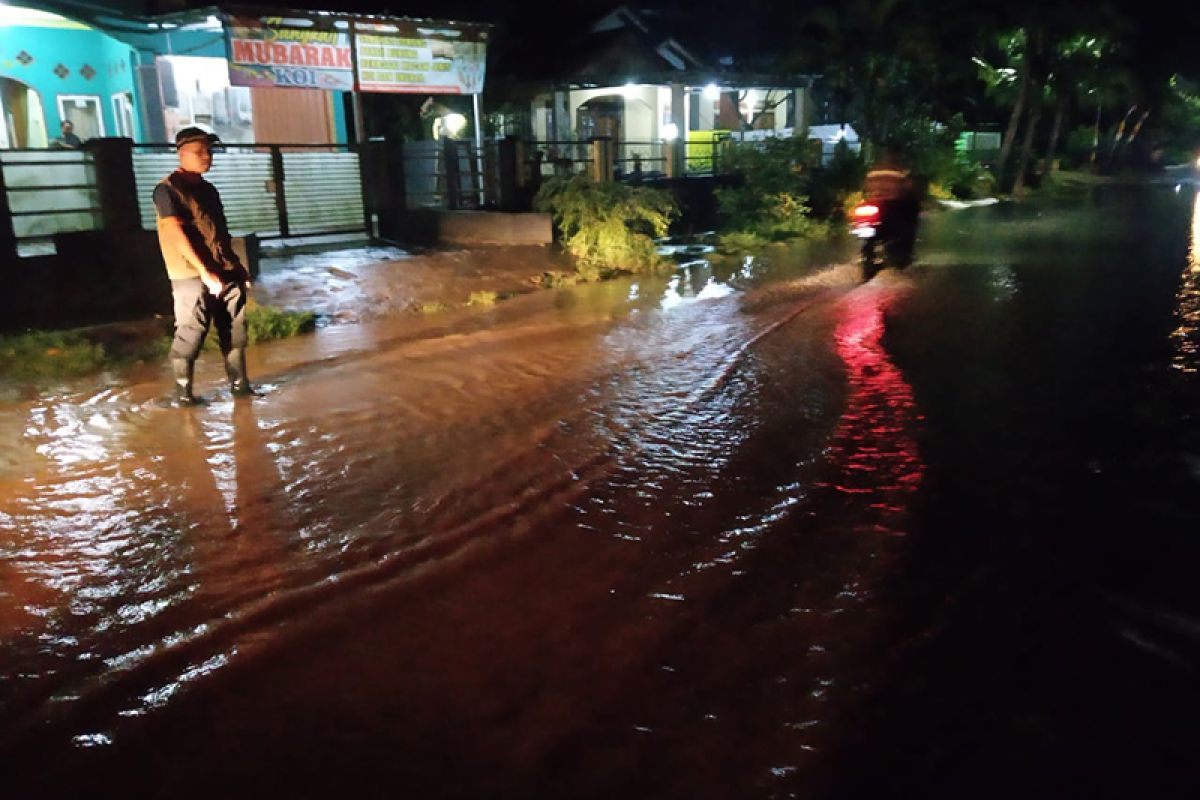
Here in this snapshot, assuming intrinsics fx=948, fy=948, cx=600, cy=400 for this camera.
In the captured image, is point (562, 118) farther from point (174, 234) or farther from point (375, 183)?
point (174, 234)

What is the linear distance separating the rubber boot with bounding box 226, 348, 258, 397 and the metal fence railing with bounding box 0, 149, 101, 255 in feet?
14.3

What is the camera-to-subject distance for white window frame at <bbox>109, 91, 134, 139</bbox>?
1586cm

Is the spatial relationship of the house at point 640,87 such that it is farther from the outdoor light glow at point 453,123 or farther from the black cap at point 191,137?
the black cap at point 191,137

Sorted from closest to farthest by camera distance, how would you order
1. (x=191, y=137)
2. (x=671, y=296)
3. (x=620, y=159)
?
(x=191, y=137)
(x=671, y=296)
(x=620, y=159)

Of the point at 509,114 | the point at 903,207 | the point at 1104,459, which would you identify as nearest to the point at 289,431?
the point at 1104,459

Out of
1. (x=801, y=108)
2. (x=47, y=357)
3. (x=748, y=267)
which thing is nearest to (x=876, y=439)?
(x=47, y=357)

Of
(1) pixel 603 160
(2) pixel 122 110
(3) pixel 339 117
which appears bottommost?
(1) pixel 603 160

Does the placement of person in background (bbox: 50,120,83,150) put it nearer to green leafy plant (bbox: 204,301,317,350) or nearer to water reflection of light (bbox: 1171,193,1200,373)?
green leafy plant (bbox: 204,301,317,350)

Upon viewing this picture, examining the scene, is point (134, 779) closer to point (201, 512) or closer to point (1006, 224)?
point (201, 512)

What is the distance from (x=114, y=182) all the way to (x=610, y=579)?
8.68 m

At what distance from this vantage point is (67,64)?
50.2 ft

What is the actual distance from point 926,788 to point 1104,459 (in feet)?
12.0

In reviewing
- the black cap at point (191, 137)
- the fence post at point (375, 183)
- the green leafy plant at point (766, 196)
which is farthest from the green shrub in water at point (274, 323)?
the green leafy plant at point (766, 196)

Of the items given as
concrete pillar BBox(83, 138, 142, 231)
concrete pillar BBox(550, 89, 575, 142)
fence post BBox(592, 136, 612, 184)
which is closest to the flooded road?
concrete pillar BBox(83, 138, 142, 231)
